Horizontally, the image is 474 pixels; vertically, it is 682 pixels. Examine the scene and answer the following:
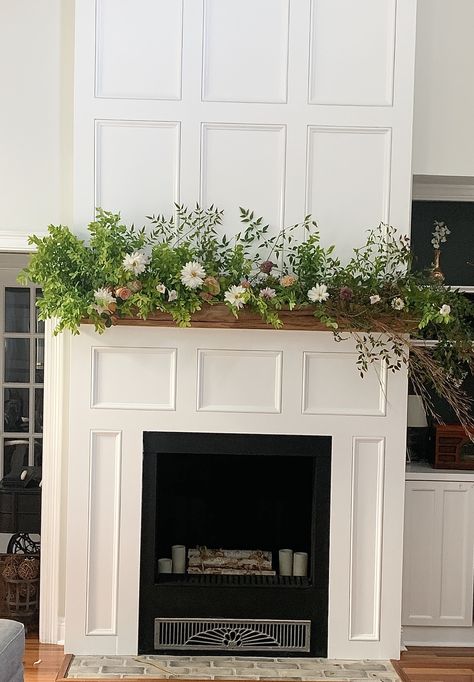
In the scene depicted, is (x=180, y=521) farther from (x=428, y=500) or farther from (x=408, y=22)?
(x=408, y=22)

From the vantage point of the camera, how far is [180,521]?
4.17m

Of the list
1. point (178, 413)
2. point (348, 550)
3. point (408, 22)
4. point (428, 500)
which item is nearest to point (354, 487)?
point (348, 550)

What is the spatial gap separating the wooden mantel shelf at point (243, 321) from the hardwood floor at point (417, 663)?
61.0 inches

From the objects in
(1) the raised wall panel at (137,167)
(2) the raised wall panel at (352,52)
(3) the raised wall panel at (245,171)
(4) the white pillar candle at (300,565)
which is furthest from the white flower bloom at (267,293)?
(4) the white pillar candle at (300,565)

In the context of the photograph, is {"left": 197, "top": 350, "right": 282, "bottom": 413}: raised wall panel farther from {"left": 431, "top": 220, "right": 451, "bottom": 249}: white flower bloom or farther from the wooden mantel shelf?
{"left": 431, "top": 220, "right": 451, "bottom": 249}: white flower bloom

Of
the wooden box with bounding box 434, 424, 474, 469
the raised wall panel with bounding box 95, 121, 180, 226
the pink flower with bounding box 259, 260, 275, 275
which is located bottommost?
the wooden box with bounding box 434, 424, 474, 469

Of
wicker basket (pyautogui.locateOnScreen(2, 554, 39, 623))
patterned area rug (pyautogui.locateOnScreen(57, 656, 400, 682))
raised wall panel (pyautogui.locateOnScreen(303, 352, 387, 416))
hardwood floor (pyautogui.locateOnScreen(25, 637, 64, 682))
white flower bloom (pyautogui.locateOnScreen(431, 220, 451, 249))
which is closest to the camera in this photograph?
patterned area rug (pyautogui.locateOnScreen(57, 656, 400, 682))

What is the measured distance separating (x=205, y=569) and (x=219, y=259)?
149 cm

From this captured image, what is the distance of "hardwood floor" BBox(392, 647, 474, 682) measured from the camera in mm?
3816

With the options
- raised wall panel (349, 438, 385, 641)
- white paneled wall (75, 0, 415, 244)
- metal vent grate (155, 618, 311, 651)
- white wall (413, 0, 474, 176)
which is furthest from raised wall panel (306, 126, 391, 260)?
metal vent grate (155, 618, 311, 651)

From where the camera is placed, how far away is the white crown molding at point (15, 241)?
4043mm

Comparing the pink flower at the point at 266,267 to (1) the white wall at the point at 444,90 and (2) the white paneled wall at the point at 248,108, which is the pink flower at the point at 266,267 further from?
(1) the white wall at the point at 444,90

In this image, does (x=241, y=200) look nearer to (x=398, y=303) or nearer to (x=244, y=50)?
(x=244, y=50)

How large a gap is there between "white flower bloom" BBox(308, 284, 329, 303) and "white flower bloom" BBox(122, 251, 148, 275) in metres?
0.72
